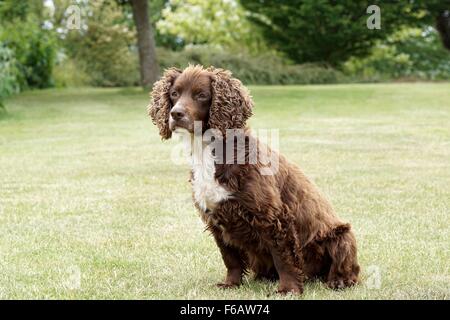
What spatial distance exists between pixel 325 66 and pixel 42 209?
1023 inches

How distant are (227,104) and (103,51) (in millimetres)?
27309

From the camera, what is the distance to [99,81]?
30.8 m

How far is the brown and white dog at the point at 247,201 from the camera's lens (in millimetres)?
4531

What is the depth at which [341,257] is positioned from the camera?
15.9ft

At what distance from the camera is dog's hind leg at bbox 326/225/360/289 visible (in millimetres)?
4840

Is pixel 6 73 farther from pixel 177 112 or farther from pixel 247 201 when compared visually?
pixel 247 201

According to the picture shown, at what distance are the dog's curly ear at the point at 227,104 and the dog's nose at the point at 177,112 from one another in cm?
18

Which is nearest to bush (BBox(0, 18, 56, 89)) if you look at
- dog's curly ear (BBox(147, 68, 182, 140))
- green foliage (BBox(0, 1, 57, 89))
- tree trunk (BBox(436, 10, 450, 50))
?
green foliage (BBox(0, 1, 57, 89))

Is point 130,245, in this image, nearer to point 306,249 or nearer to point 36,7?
point 306,249

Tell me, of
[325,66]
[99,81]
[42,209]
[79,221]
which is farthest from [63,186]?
[325,66]

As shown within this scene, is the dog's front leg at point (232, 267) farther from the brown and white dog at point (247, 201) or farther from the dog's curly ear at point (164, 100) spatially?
the dog's curly ear at point (164, 100)

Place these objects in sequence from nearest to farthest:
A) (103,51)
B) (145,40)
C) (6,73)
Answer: (6,73), (145,40), (103,51)

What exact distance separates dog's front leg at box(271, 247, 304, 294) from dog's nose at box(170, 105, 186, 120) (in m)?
1.00

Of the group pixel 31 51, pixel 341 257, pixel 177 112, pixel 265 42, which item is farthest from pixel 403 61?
pixel 177 112
